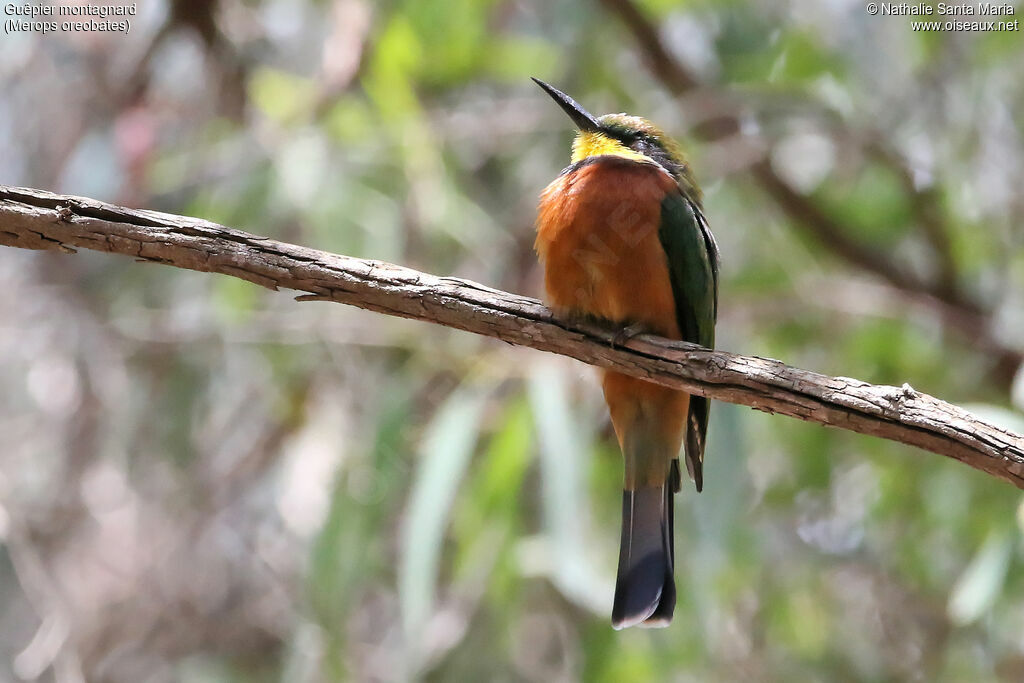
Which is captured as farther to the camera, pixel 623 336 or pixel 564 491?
pixel 564 491

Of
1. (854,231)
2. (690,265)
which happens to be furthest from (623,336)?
(854,231)

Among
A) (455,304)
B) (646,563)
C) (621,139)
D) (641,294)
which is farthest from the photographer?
(621,139)

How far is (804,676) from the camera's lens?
12.0ft

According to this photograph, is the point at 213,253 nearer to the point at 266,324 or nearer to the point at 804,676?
the point at 266,324

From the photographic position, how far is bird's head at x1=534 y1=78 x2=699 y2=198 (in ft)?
8.21

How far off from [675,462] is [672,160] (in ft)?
2.30

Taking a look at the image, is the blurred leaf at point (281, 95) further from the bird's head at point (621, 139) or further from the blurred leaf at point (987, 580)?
the blurred leaf at point (987, 580)

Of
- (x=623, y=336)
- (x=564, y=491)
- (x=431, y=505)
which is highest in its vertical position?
(x=623, y=336)

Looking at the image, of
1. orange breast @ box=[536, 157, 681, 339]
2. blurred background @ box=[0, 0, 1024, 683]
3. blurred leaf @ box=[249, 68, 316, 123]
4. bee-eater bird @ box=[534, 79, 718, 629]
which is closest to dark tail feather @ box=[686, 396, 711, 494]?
bee-eater bird @ box=[534, 79, 718, 629]

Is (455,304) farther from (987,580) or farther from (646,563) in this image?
(987,580)

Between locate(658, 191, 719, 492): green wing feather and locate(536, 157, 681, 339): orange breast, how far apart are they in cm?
2

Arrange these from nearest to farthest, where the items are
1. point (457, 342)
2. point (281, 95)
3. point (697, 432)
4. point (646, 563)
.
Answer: point (646, 563)
point (697, 432)
point (457, 342)
point (281, 95)

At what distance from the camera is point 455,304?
1720mm

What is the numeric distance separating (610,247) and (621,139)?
1.58 feet
